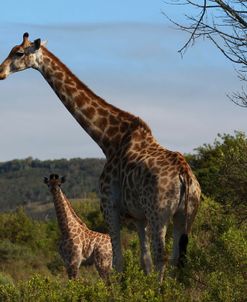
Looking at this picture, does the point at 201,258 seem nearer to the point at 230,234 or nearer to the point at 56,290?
the point at 230,234

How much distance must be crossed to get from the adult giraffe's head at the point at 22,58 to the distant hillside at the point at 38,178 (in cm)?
7842

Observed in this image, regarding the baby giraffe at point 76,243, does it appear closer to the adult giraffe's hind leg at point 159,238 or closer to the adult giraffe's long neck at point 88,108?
the adult giraffe's long neck at point 88,108

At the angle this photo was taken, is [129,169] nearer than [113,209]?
Yes

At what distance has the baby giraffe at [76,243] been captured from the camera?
691 inches

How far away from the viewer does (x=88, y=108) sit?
543 inches

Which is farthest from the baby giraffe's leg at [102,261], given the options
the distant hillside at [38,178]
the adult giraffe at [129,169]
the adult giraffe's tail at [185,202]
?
the distant hillside at [38,178]

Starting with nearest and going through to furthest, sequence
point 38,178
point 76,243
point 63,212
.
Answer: point 76,243
point 63,212
point 38,178

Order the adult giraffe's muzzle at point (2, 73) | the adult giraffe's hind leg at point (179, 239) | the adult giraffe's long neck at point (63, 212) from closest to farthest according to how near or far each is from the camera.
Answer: the adult giraffe's hind leg at point (179, 239), the adult giraffe's muzzle at point (2, 73), the adult giraffe's long neck at point (63, 212)

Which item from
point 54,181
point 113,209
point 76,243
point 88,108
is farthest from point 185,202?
point 54,181

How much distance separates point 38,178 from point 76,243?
93158 mm

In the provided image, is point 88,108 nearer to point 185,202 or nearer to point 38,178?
point 185,202

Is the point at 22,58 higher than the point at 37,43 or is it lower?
lower

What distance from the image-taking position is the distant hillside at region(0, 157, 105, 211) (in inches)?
3938

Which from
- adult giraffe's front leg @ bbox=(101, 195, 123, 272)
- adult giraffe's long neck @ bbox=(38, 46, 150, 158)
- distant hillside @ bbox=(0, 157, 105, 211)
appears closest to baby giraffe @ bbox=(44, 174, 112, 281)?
adult giraffe's long neck @ bbox=(38, 46, 150, 158)
